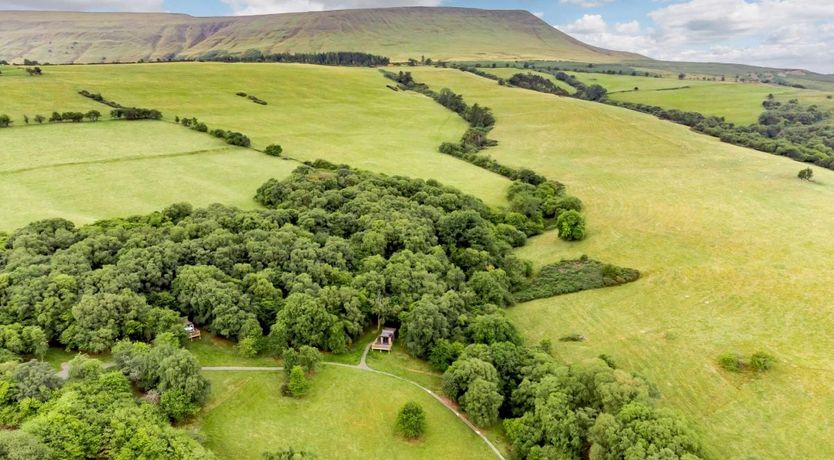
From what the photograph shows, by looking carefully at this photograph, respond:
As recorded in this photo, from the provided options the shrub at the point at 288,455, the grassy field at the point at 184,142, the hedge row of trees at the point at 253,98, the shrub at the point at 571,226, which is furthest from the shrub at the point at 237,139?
the shrub at the point at 288,455

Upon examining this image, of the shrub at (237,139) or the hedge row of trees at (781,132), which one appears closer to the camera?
the shrub at (237,139)

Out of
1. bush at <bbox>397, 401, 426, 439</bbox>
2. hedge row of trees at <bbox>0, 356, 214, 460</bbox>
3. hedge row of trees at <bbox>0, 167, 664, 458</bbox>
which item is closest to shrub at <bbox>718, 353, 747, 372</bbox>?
hedge row of trees at <bbox>0, 167, 664, 458</bbox>

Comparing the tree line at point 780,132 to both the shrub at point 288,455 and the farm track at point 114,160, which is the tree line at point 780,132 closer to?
the shrub at point 288,455

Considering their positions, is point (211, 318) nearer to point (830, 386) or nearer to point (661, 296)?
point (661, 296)

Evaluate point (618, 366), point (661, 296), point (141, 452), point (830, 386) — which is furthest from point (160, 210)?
point (830, 386)

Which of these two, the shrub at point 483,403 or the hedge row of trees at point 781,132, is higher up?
the hedge row of trees at point 781,132

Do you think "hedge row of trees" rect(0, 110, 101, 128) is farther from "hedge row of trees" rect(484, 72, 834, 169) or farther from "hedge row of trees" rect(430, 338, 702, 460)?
"hedge row of trees" rect(484, 72, 834, 169)

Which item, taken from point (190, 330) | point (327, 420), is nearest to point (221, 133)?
point (190, 330)

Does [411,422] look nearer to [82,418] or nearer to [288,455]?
[288,455]
